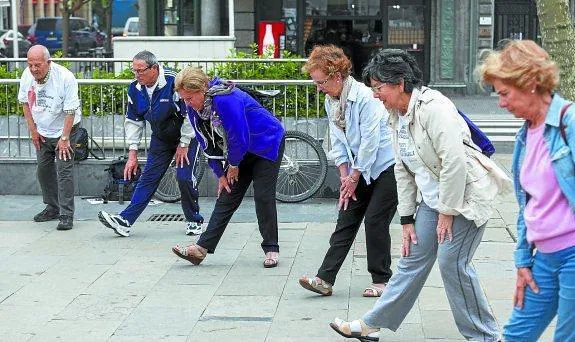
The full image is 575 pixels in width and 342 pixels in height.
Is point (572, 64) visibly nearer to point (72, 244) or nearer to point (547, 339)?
point (547, 339)

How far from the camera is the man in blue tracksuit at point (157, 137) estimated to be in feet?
30.9

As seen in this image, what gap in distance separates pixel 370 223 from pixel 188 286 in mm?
1459

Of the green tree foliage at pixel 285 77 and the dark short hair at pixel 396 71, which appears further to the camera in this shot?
the green tree foliage at pixel 285 77

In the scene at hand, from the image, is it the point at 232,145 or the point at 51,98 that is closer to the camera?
the point at 232,145

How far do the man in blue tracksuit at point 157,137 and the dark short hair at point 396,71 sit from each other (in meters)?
3.61

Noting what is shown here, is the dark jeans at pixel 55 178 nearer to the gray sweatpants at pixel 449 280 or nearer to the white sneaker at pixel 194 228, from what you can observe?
the white sneaker at pixel 194 228

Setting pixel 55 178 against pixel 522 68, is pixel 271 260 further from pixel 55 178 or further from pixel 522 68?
pixel 522 68

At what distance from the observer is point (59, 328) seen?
6816 millimetres

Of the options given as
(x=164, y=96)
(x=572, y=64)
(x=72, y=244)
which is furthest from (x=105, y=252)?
(x=572, y=64)

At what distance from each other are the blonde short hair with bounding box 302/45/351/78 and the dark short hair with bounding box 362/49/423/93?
1035 millimetres

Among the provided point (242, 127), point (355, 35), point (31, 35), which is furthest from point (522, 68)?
point (31, 35)

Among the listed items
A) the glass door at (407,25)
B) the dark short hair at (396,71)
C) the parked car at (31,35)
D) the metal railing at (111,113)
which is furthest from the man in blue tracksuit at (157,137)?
the parked car at (31,35)

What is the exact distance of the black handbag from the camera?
10.8 m

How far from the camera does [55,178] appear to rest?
35.0 ft
